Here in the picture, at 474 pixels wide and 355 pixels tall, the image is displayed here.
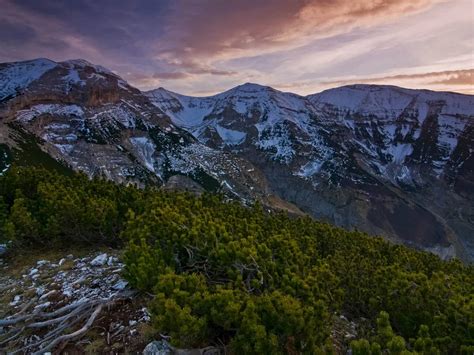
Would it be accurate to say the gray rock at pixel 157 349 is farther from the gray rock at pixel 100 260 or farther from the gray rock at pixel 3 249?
the gray rock at pixel 3 249

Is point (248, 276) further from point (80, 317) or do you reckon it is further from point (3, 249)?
point (3, 249)

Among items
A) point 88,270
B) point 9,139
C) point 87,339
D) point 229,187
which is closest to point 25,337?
point 87,339

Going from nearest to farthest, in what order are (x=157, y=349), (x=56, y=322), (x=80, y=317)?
(x=157, y=349) → (x=80, y=317) → (x=56, y=322)

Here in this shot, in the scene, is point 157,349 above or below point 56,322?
above

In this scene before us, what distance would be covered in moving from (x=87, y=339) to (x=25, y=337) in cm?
178

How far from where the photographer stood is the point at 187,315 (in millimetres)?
6996

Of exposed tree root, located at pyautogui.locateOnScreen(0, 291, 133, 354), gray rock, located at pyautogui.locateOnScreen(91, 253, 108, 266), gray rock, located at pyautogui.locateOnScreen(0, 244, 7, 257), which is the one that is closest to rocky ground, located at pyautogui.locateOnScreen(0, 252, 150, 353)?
exposed tree root, located at pyautogui.locateOnScreen(0, 291, 133, 354)

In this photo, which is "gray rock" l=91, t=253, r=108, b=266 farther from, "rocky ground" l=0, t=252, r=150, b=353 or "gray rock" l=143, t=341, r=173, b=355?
"gray rock" l=143, t=341, r=173, b=355

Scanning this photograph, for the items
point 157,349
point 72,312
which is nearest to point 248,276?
point 157,349

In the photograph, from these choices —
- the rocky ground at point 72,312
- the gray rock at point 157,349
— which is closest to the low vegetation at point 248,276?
the gray rock at point 157,349

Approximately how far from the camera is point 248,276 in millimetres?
9078

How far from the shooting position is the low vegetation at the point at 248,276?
7234mm

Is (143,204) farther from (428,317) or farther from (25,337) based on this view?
(428,317)

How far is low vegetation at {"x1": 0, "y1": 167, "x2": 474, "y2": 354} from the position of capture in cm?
723
